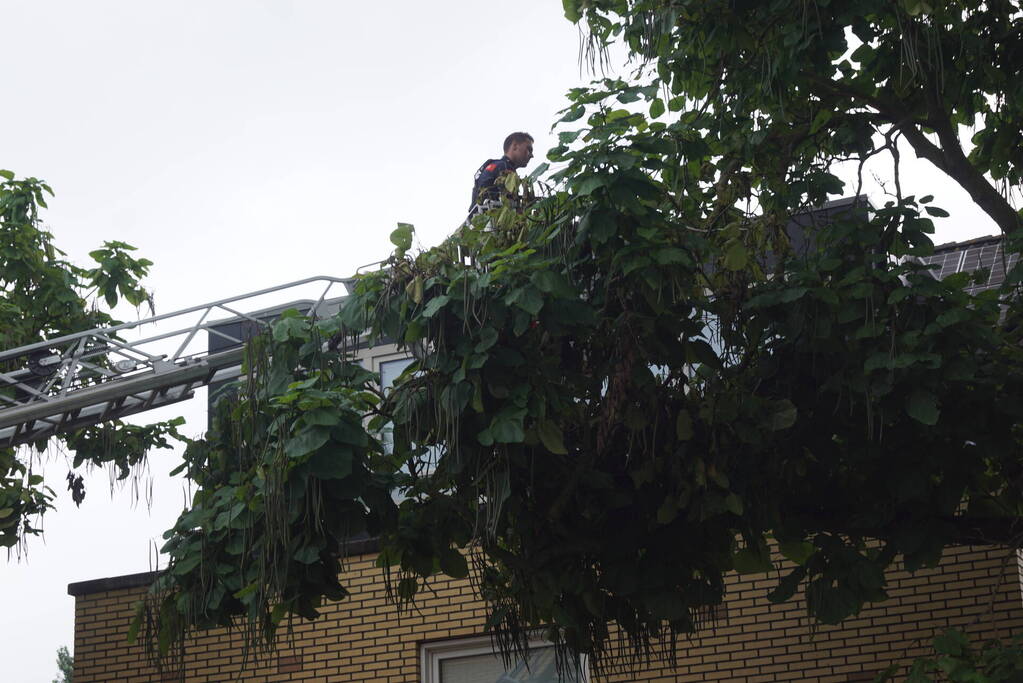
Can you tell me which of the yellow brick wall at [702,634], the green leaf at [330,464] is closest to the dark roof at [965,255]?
the yellow brick wall at [702,634]

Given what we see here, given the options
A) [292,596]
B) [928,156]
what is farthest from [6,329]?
[928,156]

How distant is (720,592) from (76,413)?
652 cm

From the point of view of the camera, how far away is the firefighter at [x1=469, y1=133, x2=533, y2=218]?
9663 mm

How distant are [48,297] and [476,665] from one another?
5543 mm

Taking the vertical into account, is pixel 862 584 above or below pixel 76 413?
below

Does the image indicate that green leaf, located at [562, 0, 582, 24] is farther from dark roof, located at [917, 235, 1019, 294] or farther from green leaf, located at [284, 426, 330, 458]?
dark roof, located at [917, 235, 1019, 294]

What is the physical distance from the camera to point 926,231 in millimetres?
8531

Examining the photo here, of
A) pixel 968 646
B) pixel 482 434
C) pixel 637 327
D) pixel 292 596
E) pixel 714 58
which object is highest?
pixel 714 58

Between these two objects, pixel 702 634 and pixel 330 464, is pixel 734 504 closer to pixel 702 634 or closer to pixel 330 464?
pixel 330 464

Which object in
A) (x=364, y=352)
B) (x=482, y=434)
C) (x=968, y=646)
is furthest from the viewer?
(x=364, y=352)

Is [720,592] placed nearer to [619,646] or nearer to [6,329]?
[619,646]

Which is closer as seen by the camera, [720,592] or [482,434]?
[482,434]

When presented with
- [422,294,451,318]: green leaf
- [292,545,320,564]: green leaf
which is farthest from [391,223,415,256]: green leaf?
[292,545,320,564]: green leaf

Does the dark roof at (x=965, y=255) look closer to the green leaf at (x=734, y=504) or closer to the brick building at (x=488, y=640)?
the brick building at (x=488, y=640)
